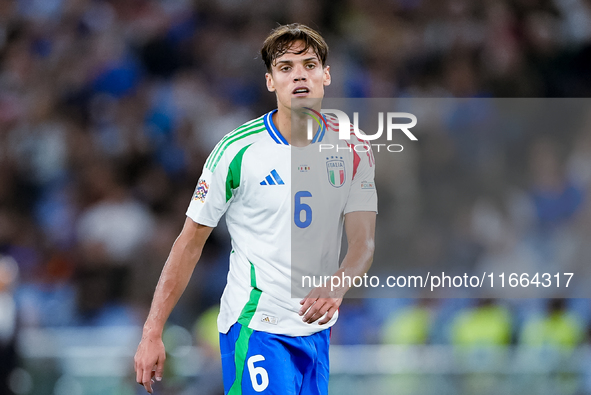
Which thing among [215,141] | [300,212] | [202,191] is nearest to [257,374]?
[300,212]

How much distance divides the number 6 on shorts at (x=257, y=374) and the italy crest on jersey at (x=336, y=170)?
2.91ft

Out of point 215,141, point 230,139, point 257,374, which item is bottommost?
point 257,374

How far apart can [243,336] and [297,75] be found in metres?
1.24

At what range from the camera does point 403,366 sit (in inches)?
207

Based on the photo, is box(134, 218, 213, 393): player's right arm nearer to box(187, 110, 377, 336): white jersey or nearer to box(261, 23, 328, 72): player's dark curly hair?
box(187, 110, 377, 336): white jersey

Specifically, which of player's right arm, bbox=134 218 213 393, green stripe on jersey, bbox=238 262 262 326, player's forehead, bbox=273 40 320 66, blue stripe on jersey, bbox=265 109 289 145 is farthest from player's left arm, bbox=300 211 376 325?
player's forehead, bbox=273 40 320 66

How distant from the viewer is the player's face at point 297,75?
3.52 meters

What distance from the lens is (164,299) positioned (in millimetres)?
3410

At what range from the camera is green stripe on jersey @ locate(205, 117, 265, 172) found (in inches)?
136

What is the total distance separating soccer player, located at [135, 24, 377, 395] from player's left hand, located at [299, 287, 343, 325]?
204 mm

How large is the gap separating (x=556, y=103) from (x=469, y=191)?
1.37 m

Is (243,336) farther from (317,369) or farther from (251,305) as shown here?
(317,369)

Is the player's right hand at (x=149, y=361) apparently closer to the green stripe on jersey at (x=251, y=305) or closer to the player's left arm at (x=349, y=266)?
the green stripe on jersey at (x=251, y=305)

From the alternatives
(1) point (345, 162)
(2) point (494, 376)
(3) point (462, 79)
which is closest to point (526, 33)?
(3) point (462, 79)
